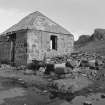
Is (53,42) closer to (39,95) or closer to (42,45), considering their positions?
(42,45)

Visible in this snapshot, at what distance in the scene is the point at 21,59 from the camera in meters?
17.5

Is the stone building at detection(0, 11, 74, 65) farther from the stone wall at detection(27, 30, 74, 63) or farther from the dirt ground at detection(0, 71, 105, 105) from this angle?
the dirt ground at detection(0, 71, 105, 105)

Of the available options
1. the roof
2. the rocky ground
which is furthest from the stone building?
the rocky ground

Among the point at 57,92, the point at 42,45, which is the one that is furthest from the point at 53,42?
the point at 57,92

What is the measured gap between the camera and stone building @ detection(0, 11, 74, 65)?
56.3ft

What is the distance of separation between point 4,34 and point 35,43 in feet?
16.3

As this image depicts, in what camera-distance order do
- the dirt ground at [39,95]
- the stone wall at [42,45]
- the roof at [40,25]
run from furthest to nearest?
the roof at [40,25]
the stone wall at [42,45]
the dirt ground at [39,95]

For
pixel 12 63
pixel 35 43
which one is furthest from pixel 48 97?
pixel 12 63

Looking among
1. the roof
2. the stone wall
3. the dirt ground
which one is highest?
the roof

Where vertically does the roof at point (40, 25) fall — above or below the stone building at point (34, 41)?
above

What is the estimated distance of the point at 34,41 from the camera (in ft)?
56.9

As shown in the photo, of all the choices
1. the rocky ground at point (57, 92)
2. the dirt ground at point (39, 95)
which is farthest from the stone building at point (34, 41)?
the dirt ground at point (39, 95)

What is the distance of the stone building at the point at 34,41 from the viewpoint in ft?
56.3

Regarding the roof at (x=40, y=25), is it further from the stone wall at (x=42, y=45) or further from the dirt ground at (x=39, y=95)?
the dirt ground at (x=39, y=95)
